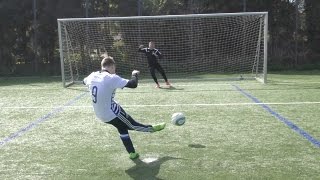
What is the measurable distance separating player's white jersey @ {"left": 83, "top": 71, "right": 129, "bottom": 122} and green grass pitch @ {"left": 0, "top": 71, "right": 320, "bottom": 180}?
2.10 feet

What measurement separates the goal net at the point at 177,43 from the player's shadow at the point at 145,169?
13839 millimetres

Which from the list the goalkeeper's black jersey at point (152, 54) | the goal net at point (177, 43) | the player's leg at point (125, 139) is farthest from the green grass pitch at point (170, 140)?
the goal net at point (177, 43)

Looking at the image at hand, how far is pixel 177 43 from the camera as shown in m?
21.5

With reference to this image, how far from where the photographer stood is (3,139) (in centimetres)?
716

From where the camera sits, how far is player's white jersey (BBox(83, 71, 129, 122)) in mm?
5594

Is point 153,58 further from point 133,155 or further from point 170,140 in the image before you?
point 133,155

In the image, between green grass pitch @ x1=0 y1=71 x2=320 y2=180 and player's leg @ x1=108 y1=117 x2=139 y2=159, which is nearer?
green grass pitch @ x1=0 y1=71 x2=320 y2=180

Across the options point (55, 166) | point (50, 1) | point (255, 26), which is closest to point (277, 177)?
point (55, 166)

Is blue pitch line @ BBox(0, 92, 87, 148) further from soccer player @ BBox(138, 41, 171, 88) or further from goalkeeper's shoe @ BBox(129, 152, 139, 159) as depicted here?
soccer player @ BBox(138, 41, 171, 88)

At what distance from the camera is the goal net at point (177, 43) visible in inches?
787

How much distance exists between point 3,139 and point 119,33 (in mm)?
14502

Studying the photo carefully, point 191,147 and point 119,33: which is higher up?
point 119,33

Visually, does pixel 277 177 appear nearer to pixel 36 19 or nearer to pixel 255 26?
pixel 255 26

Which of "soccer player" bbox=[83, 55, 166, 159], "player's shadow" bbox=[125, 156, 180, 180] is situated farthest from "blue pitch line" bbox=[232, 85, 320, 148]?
"soccer player" bbox=[83, 55, 166, 159]
